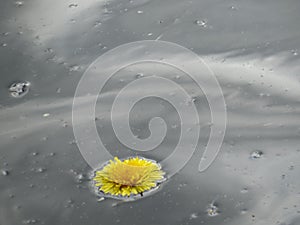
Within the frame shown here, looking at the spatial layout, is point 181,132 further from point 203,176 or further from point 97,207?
point 97,207

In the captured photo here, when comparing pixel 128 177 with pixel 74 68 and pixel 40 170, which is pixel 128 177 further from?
pixel 74 68

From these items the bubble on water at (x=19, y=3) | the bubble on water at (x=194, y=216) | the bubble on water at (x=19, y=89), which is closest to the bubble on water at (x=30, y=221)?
Answer: the bubble on water at (x=194, y=216)

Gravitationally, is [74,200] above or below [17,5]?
below

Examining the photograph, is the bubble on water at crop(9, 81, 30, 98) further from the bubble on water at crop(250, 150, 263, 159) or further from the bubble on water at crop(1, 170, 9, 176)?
the bubble on water at crop(250, 150, 263, 159)

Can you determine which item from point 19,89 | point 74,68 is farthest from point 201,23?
point 19,89

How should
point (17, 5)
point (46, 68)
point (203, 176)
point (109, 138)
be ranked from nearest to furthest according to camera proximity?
1. point (203, 176)
2. point (109, 138)
3. point (46, 68)
4. point (17, 5)

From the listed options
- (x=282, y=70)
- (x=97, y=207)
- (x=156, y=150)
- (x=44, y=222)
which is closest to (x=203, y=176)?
(x=156, y=150)

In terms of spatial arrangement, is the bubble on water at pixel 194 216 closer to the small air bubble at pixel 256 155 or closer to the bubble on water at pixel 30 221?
the small air bubble at pixel 256 155

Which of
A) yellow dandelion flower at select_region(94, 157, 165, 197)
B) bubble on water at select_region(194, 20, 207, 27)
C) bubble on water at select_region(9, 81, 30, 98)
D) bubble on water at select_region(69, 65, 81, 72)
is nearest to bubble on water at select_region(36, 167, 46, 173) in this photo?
yellow dandelion flower at select_region(94, 157, 165, 197)
